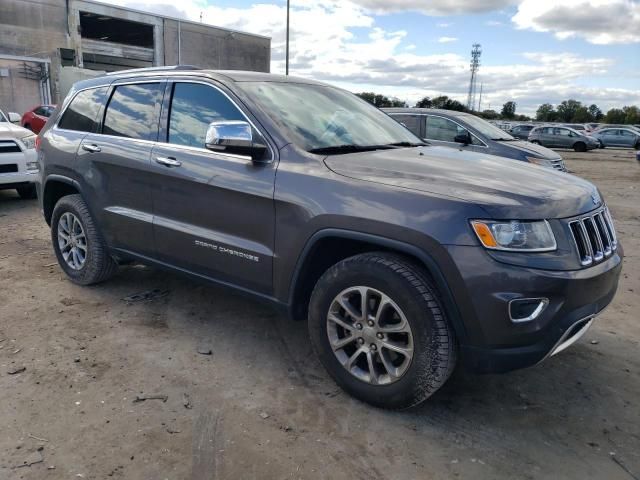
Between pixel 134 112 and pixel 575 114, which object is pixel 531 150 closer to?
pixel 134 112

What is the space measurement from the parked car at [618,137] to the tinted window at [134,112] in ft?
102

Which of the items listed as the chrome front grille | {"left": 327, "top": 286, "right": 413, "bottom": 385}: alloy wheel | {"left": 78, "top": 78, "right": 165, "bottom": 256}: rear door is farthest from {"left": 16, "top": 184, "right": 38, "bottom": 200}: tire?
the chrome front grille

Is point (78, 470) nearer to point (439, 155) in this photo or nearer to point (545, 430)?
point (545, 430)

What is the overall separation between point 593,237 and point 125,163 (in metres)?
3.16

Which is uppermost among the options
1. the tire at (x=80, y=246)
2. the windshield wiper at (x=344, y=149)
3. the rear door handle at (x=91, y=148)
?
the windshield wiper at (x=344, y=149)

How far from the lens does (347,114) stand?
12.6 feet

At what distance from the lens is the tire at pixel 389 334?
2.63m

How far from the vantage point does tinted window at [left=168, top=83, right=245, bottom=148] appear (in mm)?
3506

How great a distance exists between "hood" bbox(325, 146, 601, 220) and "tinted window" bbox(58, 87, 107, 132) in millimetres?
2407

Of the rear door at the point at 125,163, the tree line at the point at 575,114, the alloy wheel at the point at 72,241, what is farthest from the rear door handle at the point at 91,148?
the tree line at the point at 575,114

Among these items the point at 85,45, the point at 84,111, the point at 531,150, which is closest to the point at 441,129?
the point at 531,150

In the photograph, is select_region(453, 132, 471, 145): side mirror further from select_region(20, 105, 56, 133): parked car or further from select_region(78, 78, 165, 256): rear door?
select_region(20, 105, 56, 133): parked car

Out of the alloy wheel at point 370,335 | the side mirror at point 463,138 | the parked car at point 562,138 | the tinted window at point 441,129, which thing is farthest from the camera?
the parked car at point 562,138

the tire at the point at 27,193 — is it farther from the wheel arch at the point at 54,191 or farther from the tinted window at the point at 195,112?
the tinted window at the point at 195,112
